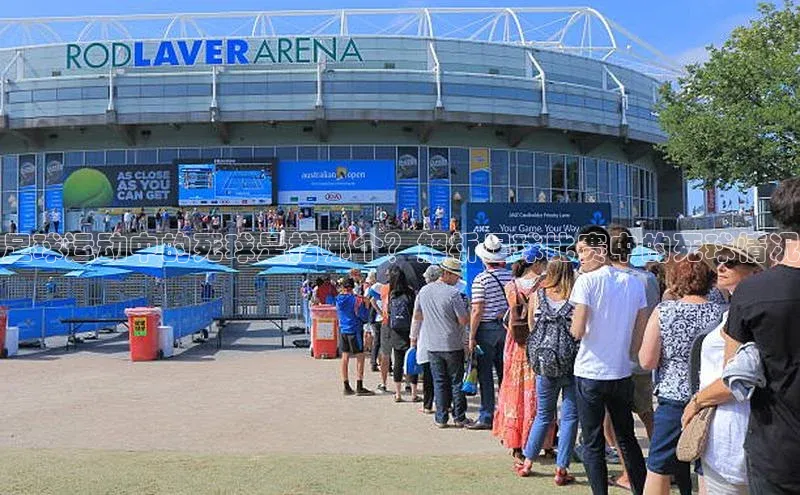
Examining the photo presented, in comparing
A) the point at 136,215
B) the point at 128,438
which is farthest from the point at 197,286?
the point at 128,438

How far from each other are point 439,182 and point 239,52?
1164 cm

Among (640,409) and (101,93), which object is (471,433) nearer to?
(640,409)

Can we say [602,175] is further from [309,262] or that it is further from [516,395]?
[516,395]

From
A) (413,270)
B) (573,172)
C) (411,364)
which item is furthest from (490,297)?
(573,172)

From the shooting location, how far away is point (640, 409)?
6.17 meters

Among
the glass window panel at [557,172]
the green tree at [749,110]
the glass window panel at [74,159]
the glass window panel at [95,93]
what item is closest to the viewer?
the green tree at [749,110]

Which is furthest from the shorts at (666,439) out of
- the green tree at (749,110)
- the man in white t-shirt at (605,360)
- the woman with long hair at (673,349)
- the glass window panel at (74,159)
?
the glass window panel at (74,159)

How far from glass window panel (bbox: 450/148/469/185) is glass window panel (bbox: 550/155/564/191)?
5083mm

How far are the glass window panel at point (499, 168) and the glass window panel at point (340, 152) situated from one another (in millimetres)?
7411

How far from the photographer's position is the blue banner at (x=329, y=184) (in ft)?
123

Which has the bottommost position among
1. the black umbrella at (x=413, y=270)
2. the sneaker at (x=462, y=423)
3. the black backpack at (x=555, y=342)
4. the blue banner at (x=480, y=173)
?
the sneaker at (x=462, y=423)

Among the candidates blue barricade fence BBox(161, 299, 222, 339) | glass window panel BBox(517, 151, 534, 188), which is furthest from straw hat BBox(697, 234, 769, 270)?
glass window panel BBox(517, 151, 534, 188)

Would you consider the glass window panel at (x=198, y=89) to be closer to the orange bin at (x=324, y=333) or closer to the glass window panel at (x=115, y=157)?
the glass window panel at (x=115, y=157)

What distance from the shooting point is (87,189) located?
38000mm
